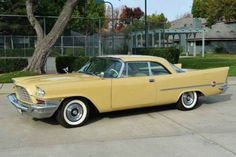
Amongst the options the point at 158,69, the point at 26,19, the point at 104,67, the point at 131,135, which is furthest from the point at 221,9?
the point at 131,135

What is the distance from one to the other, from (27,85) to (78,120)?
1.20 meters

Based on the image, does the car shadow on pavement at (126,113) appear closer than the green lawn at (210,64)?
Yes

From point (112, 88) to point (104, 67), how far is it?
700 mm

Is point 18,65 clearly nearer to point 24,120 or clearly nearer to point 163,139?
point 24,120

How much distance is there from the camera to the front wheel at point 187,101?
10.1m

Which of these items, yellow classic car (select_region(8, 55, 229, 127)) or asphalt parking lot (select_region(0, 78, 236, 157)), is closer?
asphalt parking lot (select_region(0, 78, 236, 157))

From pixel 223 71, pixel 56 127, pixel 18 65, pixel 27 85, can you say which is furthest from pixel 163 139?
pixel 18 65

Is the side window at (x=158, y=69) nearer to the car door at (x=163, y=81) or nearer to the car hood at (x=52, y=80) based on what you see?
the car door at (x=163, y=81)

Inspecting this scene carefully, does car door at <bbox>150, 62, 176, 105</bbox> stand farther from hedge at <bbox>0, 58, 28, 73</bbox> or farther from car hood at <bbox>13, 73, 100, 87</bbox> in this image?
hedge at <bbox>0, 58, 28, 73</bbox>

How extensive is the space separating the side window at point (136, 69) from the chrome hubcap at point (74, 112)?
4.10 ft

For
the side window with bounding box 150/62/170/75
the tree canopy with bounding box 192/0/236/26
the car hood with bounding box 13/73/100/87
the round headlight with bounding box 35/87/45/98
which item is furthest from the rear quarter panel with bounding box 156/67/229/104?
the tree canopy with bounding box 192/0/236/26

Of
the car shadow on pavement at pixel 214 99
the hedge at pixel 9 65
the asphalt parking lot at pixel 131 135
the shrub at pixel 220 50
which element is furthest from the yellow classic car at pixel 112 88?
the shrub at pixel 220 50

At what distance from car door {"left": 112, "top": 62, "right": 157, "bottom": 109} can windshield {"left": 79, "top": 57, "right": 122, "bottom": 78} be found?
0.17m

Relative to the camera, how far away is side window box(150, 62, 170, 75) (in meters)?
9.70
